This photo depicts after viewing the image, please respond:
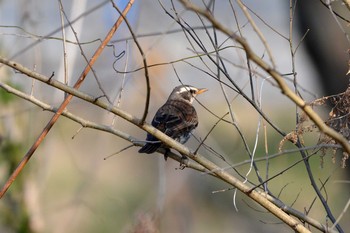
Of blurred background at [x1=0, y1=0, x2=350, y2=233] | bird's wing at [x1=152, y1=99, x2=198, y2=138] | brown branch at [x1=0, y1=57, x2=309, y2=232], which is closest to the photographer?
brown branch at [x1=0, y1=57, x2=309, y2=232]

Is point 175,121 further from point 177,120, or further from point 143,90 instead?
point 143,90

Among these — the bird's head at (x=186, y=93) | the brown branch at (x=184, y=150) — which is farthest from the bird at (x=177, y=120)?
the brown branch at (x=184, y=150)

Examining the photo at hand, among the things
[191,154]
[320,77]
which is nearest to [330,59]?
[320,77]

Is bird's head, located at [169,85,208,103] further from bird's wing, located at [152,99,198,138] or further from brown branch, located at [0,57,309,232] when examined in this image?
brown branch, located at [0,57,309,232]

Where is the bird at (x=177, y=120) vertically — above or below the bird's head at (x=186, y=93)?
below

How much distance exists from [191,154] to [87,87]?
393cm

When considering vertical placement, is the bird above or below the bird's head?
below

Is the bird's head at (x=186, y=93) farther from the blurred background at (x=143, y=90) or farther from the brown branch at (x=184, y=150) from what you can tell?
the brown branch at (x=184, y=150)

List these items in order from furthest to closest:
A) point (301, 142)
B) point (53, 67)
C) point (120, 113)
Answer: point (53, 67) < point (301, 142) < point (120, 113)

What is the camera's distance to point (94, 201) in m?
11.4

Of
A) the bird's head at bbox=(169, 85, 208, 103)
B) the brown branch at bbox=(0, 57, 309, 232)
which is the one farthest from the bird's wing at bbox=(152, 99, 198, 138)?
the brown branch at bbox=(0, 57, 309, 232)

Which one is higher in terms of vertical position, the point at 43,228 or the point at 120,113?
the point at 120,113

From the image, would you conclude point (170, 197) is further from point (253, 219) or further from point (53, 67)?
point (53, 67)

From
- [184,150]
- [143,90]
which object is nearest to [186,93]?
[143,90]
